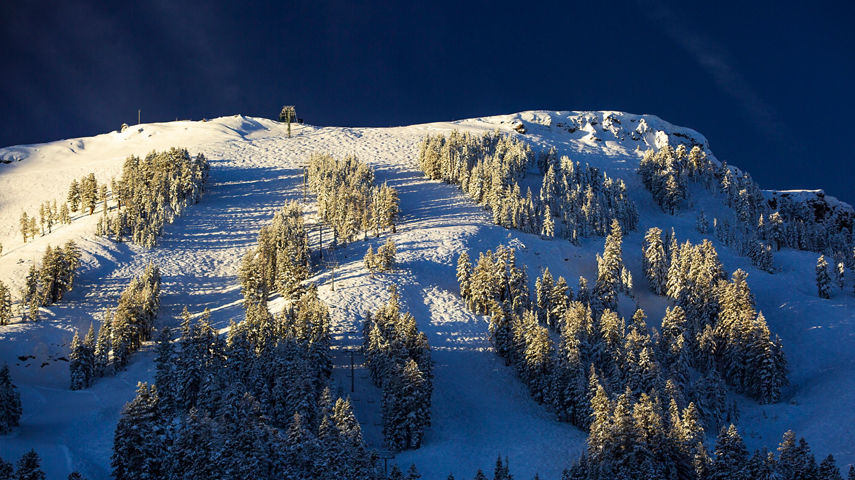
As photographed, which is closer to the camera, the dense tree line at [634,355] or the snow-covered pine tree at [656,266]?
the dense tree line at [634,355]

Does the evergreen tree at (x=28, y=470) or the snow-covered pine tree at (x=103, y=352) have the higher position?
the snow-covered pine tree at (x=103, y=352)

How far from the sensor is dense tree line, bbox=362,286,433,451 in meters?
66.1

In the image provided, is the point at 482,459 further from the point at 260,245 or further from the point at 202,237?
the point at 202,237

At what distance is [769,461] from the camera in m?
53.3

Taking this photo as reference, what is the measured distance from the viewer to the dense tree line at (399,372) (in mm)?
66125

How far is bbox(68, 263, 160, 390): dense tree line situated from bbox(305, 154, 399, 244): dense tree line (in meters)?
33.2

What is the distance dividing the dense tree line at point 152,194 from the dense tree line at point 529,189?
52596 millimetres

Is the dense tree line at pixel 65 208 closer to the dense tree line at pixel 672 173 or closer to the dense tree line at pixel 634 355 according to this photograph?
the dense tree line at pixel 634 355

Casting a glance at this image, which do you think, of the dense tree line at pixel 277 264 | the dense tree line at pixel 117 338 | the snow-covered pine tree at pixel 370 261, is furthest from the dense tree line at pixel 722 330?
the dense tree line at pixel 117 338

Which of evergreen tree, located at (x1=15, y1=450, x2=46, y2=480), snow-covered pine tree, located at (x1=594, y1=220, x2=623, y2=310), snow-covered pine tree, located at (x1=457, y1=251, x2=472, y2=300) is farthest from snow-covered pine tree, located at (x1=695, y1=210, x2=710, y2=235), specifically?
evergreen tree, located at (x1=15, y1=450, x2=46, y2=480)

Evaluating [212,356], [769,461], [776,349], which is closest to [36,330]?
[212,356]

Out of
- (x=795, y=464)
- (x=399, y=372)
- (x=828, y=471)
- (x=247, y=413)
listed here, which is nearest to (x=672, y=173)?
(x=399, y=372)

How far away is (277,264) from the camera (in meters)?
96.4

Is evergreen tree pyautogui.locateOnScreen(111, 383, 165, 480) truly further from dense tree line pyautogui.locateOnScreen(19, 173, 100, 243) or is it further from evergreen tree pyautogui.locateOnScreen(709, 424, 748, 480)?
dense tree line pyautogui.locateOnScreen(19, 173, 100, 243)
